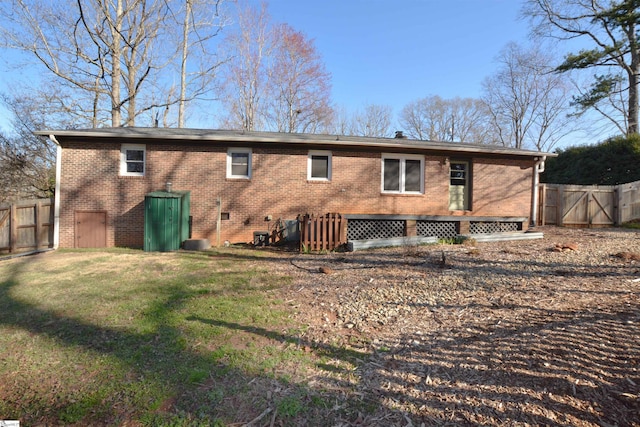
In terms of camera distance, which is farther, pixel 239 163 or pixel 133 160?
pixel 239 163

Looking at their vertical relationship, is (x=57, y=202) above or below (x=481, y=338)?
above

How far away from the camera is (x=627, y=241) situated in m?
8.33

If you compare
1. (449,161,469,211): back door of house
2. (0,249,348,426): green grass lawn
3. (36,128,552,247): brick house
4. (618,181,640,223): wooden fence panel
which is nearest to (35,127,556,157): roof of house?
(36,128,552,247): brick house

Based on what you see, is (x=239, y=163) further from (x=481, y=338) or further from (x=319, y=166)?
(x=481, y=338)

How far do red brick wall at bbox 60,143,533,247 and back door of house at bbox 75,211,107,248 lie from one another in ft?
0.51

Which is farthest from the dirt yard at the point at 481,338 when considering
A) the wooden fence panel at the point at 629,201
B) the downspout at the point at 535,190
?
the wooden fence panel at the point at 629,201

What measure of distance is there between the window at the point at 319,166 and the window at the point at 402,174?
200 cm

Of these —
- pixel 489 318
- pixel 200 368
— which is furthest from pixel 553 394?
pixel 200 368

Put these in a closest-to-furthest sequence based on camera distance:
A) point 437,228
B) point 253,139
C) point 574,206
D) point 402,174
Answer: point 253,139, point 437,228, point 402,174, point 574,206

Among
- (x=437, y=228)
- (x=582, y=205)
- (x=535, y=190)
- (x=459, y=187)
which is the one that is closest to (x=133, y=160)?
(x=437, y=228)

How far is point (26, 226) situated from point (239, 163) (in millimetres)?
6463

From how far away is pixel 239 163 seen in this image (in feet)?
33.9

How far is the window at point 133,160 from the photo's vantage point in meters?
9.80

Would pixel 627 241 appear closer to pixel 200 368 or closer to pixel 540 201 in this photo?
pixel 540 201
